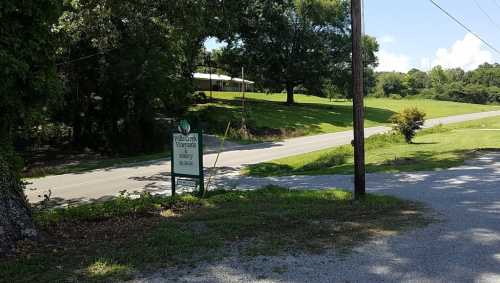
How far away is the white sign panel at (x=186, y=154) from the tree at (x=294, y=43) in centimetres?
4081

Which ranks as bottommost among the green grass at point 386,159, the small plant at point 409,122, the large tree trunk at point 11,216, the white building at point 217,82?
the green grass at point 386,159

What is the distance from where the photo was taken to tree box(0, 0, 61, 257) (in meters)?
6.09

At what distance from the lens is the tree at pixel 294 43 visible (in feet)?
172

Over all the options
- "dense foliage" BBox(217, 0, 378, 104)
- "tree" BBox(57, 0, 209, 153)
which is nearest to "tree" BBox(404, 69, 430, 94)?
"dense foliage" BBox(217, 0, 378, 104)

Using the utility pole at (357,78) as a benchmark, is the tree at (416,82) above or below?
above

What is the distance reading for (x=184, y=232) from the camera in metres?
6.50

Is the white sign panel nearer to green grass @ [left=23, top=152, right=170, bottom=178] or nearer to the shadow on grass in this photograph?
green grass @ [left=23, top=152, right=170, bottom=178]

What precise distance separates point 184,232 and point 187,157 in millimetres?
5005

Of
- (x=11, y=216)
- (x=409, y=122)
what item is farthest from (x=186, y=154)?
(x=409, y=122)

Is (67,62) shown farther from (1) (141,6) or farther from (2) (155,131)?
(1) (141,6)

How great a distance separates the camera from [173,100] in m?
33.4

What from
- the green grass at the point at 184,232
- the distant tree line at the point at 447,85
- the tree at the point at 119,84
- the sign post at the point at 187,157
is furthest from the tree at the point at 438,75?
the green grass at the point at 184,232

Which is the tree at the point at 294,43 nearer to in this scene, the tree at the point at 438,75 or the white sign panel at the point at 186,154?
the white sign panel at the point at 186,154

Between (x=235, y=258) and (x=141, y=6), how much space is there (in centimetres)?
1187
